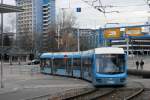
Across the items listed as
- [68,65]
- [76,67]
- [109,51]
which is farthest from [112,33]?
[109,51]

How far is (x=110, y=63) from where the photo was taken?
99.4 ft

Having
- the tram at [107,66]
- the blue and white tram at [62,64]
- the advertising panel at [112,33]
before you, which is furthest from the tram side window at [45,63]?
the advertising panel at [112,33]

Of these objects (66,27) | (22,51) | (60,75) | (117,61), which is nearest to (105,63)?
(117,61)

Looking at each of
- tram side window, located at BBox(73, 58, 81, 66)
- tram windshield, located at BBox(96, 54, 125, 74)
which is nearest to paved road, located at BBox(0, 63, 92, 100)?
tram side window, located at BBox(73, 58, 81, 66)

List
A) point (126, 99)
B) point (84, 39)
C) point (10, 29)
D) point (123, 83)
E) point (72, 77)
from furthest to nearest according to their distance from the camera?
point (10, 29)
point (84, 39)
point (72, 77)
point (123, 83)
point (126, 99)

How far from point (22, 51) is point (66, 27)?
20316mm

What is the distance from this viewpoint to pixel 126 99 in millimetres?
21062

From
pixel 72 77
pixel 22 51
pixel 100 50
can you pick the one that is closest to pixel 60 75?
pixel 72 77

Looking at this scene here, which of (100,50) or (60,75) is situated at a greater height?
(100,50)

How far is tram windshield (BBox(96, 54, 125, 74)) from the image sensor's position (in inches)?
1184

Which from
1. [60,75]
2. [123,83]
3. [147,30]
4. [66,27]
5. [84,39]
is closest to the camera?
[123,83]

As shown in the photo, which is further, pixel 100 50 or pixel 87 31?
pixel 87 31

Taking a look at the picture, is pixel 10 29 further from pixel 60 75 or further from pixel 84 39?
pixel 60 75

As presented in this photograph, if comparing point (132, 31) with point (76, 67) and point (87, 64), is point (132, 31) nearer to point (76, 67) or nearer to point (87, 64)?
point (76, 67)
